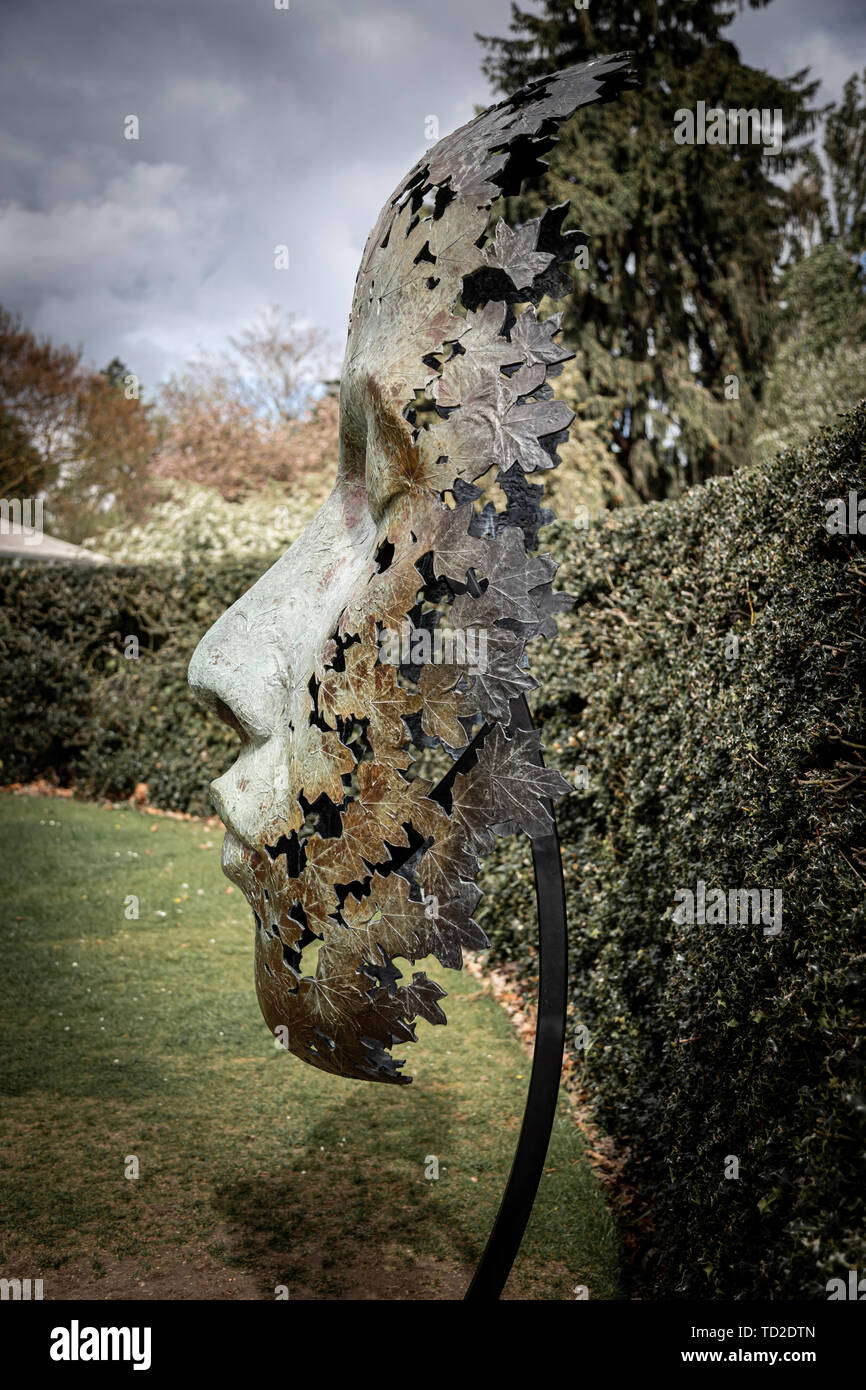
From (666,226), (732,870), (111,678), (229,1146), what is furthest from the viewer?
(666,226)

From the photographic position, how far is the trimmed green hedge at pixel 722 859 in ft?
6.43

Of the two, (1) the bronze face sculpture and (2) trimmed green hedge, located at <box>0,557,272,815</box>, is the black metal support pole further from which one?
(2) trimmed green hedge, located at <box>0,557,272,815</box>

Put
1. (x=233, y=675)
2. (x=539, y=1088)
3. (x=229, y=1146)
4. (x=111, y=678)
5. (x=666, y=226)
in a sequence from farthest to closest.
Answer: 1. (x=666, y=226)
2. (x=111, y=678)
3. (x=229, y=1146)
4. (x=233, y=675)
5. (x=539, y=1088)

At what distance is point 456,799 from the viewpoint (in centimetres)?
203

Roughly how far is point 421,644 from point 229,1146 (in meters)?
3.16

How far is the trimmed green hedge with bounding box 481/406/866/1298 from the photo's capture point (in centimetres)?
194

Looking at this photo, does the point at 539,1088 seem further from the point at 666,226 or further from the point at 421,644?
the point at 666,226

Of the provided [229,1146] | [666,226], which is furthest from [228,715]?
[666,226]

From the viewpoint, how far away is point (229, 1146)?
409 centimetres

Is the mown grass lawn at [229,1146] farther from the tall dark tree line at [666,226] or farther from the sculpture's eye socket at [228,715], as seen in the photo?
the tall dark tree line at [666,226]

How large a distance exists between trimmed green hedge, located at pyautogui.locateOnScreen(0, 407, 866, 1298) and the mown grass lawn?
0.55 m

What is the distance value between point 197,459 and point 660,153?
610 inches
